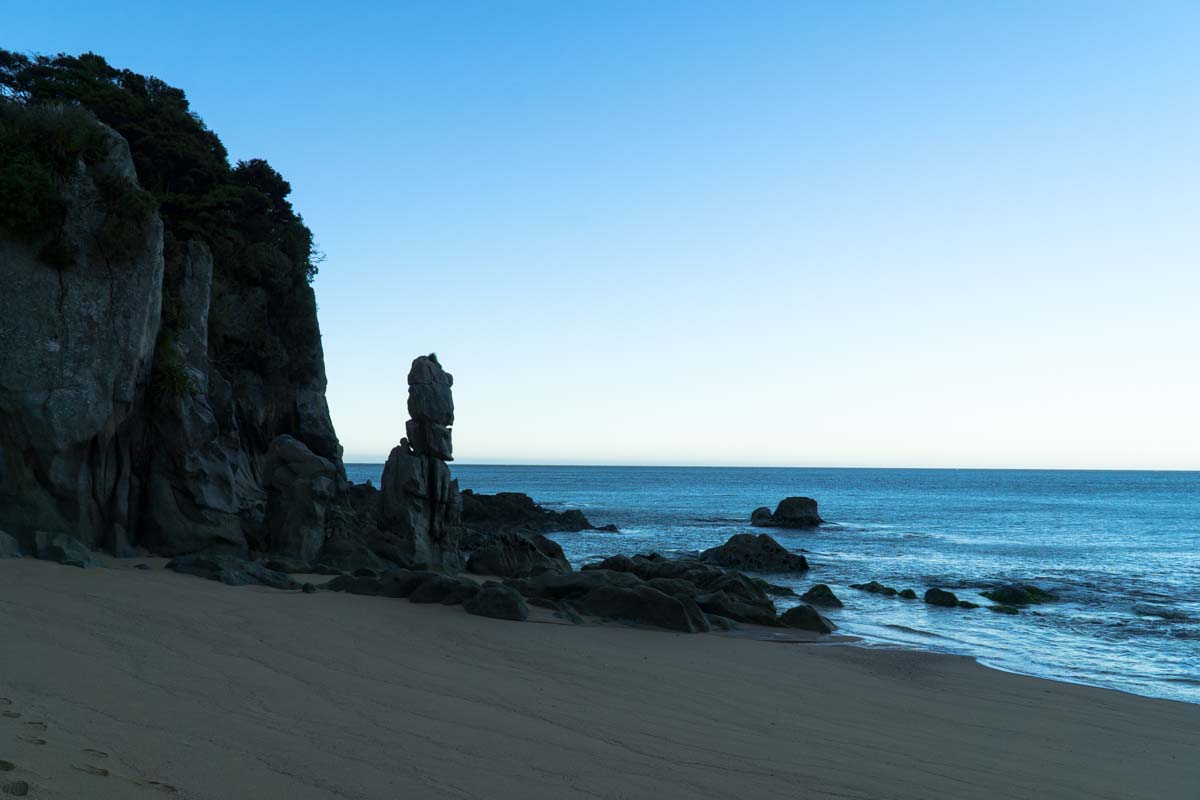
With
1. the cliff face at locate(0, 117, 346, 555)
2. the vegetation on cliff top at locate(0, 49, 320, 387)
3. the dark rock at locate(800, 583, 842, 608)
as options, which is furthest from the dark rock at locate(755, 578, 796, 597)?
the vegetation on cliff top at locate(0, 49, 320, 387)

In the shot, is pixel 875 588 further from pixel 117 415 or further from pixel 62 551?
pixel 62 551

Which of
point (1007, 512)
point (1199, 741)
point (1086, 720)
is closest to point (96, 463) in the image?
point (1086, 720)

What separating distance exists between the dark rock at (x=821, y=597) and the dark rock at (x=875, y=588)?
2558 millimetres

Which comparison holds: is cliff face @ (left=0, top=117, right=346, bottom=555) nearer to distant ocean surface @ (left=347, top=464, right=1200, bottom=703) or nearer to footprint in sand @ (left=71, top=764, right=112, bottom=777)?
footprint in sand @ (left=71, top=764, right=112, bottom=777)

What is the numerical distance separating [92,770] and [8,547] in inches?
466

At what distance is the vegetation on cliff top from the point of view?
2773 centimetres

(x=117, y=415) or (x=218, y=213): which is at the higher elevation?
(x=218, y=213)

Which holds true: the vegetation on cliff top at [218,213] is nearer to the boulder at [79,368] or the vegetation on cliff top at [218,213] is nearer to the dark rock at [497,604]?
the boulder at [79,368]

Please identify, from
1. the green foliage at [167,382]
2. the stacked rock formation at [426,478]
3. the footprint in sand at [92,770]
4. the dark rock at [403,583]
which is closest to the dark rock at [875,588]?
the stacked rock formation at [426,478]

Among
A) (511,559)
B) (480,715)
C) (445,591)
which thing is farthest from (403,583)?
(511,559)

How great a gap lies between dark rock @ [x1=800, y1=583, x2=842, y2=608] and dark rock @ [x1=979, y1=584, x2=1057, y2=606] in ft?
16.1

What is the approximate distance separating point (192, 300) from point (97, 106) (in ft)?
36.0

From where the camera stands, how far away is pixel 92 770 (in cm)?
463

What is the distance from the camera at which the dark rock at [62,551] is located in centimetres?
1432
